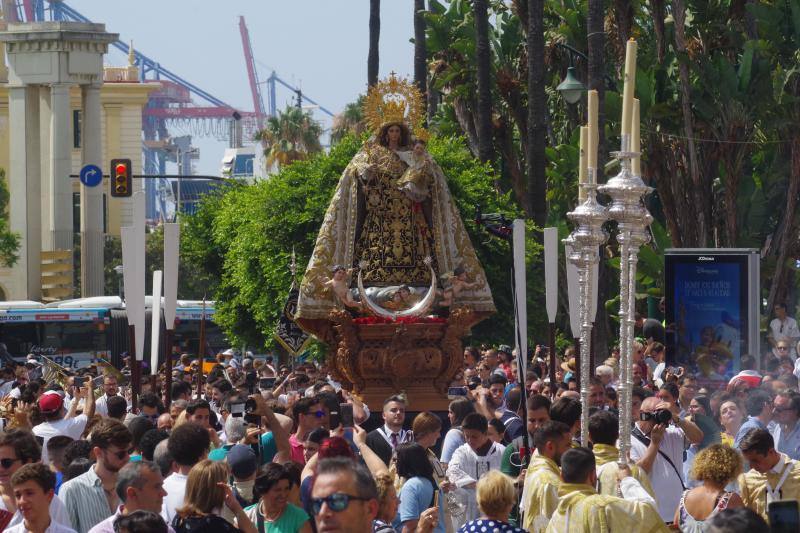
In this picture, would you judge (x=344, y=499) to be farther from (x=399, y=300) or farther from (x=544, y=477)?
(x=399, y=300)

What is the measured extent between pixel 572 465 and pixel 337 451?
4.25ft

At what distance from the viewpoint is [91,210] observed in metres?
64.6

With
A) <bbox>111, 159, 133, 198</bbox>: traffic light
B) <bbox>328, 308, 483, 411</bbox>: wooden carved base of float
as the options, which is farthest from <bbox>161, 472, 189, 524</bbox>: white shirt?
<bbox>111, 159, 133, 198</bbox>: traffic light

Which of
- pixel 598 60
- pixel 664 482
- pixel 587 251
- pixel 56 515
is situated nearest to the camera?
pixel 56 515

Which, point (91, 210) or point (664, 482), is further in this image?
point (91, 210)

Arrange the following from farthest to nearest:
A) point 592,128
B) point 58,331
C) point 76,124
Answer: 1. point 76,124
2. point 58,331
3. point 592,128

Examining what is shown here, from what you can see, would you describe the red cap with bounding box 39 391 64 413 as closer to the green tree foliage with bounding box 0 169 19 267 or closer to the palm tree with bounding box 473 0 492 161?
the palm tree with bounding box 473 0 492 161

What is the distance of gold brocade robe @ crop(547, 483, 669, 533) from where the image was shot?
7.83 meters

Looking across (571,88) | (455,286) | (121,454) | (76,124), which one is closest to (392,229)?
(455,286)

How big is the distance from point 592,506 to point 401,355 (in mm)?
9993

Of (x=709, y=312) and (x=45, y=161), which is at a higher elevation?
(x=45, y=161)

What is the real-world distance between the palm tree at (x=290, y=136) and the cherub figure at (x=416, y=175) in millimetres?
53126

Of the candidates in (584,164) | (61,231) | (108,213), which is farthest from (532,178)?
(108,213)

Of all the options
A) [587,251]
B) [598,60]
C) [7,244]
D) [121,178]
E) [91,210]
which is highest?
[598,60]
